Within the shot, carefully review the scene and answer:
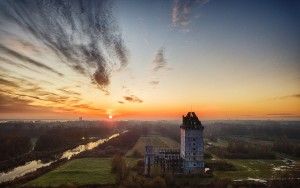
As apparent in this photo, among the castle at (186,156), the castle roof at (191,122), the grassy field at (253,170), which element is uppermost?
the castle roof at (191,122)

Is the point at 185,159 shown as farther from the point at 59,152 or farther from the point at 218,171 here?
the point at 59,152

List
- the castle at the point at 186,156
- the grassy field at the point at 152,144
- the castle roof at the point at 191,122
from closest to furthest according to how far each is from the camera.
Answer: the castle at the point at 186,156
the castle roof at the point at 191,122
the grassy field at the point at 152,144

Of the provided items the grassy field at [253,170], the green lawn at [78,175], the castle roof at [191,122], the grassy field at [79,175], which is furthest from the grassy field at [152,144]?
the grassy field at [253,170]

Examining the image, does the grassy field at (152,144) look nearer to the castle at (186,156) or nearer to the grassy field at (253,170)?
the castle at (186,156)

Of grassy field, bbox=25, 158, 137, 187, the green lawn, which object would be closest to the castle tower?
grassy field, bbox=25, 158, 137, 187

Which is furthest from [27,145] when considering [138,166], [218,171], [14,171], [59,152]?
[218,171]

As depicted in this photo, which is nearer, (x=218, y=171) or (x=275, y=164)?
(x=218, y=171)

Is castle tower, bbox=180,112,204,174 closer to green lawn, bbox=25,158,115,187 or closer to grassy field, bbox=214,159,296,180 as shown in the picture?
grassy field, bbox=214,159,296,180
